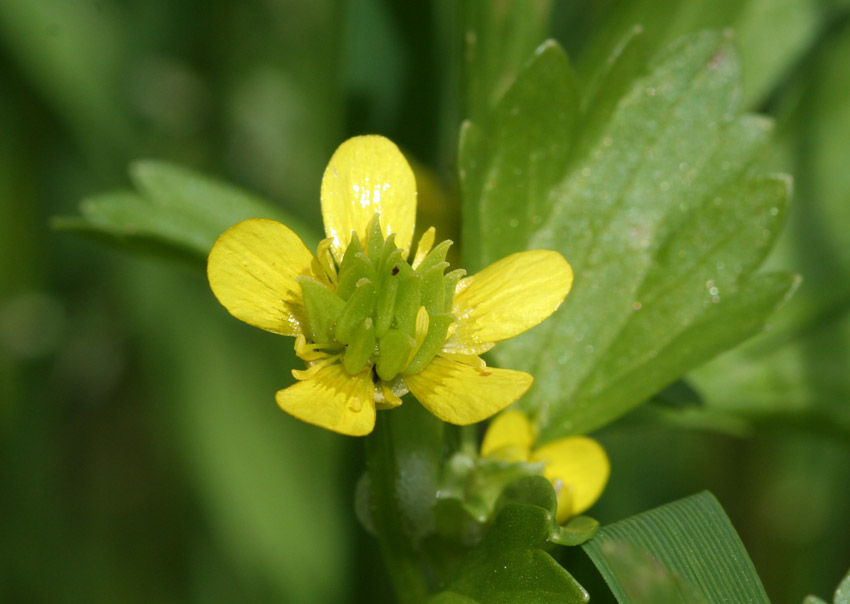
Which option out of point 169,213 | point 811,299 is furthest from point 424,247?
point 811,299

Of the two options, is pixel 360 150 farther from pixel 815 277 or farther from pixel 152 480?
pixel 152 480

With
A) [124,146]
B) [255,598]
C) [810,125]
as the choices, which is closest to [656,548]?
[810,125]

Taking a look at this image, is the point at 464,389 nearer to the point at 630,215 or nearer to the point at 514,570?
the point at 514,570

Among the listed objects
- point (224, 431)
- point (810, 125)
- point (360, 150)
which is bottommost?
point (224, 431)

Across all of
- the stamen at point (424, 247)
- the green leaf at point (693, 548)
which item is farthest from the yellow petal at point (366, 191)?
the green leaf at point (693, 548)

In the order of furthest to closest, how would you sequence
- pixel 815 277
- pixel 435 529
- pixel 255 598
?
pixel 255 598 < pixel 815 277 < pixel 435 529

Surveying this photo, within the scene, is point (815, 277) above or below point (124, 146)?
below
